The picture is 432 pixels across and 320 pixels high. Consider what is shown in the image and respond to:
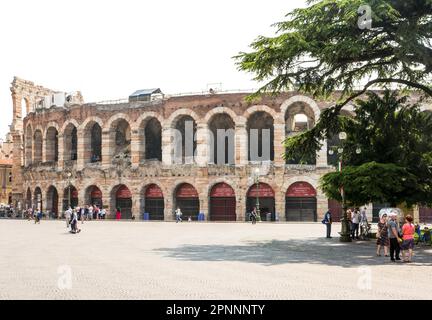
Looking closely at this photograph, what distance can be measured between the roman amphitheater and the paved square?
21.0 metres

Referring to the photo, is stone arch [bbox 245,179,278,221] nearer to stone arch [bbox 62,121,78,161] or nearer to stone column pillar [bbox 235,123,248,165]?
stone column pillar [bbox 235,123,248,165]

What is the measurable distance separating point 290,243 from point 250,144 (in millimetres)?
22798

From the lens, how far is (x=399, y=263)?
14891 millimetres

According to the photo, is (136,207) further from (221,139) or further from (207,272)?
(207,272)

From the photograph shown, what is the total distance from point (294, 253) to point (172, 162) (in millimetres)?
27930

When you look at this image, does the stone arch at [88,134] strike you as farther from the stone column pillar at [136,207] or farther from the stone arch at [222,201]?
the stone arch at [222,201]

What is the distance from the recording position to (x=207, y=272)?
1256cm

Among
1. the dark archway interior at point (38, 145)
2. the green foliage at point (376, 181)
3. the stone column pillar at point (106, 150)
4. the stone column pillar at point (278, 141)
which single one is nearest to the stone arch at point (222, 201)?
the stone column pillar at point (278, 141)

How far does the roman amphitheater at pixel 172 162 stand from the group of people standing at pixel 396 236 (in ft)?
66.3

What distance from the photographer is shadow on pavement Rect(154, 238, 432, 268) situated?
15.2 m

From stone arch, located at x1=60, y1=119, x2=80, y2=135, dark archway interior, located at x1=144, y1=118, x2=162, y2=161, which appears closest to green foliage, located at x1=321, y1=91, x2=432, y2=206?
dark archway interior, located at x1=144, y1=118, x2=162, y2=161

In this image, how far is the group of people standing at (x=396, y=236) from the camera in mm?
15078
